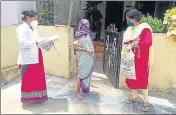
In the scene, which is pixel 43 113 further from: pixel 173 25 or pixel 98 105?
pixel 173 25


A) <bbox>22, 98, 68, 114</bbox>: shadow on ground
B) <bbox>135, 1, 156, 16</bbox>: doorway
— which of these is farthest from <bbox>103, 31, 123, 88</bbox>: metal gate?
<bbox>135, 1, 156, 16</bbox>: doorway

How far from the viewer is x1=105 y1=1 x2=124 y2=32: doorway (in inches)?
440

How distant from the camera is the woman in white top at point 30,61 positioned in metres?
4.37

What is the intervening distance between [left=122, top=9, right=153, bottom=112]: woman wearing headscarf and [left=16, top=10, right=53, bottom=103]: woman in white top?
4.98 feet

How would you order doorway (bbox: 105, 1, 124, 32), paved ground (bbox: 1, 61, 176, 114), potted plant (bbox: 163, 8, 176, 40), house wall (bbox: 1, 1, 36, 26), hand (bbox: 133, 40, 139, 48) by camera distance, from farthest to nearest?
doorway (bbox: 105, 1, 124, 32), house wall (bbox: 1, 1, 36, 26), potted plant (bbox: 163, 8, 176, 40), paved ground (bbox: 1, 61, 176, 114), hand (bbox: 133, 40, 139, 48)

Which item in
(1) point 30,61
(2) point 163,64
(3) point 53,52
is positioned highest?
(1) point 30,61

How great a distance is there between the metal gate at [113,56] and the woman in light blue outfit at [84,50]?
34.1 inches

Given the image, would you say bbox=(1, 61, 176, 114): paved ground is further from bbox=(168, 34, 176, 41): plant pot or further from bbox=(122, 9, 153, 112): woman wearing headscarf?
bbox=(168, 34, 176, 41): plant pot

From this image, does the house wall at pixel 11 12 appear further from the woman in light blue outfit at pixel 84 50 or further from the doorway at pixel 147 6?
the doorway at pixel 147 6

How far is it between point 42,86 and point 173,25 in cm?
270

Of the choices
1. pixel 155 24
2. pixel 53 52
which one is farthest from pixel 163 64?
pixel 53 52

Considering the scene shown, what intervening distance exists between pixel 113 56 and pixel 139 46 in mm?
1562

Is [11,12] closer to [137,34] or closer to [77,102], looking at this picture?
[77,102]

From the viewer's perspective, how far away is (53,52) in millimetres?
6359
